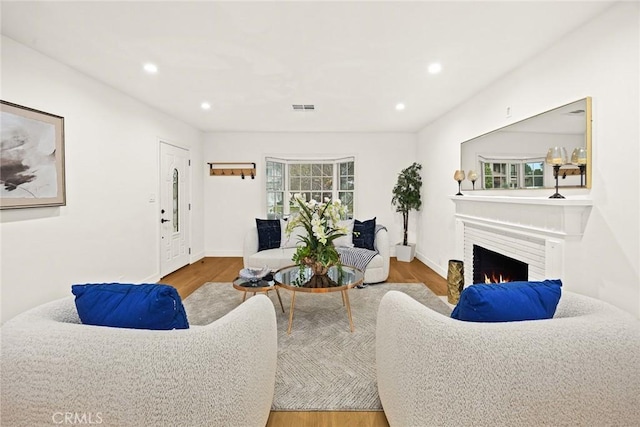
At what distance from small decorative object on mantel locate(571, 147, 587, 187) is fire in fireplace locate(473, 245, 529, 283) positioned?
935 mm

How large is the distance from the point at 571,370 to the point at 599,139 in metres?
1.70

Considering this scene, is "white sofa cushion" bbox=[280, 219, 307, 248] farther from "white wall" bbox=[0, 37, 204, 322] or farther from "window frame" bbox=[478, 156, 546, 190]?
"window frame" bbox=[478, 156, 546, 190]

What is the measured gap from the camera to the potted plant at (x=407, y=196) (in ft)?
18.9

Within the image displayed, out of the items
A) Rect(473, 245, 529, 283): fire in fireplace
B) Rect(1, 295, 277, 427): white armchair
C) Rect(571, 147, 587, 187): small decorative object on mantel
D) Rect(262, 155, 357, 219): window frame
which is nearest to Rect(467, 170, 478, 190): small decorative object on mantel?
Rect(473, 245, 529, 283): fire in fireplace

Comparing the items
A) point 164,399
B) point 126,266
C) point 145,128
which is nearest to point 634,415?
point 164,399

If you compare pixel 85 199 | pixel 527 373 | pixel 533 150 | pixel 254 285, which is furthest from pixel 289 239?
pixel 527 373

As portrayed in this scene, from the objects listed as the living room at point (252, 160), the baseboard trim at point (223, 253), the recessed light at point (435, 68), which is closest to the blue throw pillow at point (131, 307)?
the living room at point (252, 160)

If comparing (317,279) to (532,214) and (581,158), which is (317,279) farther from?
(581,158)

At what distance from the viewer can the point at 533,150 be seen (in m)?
2.73

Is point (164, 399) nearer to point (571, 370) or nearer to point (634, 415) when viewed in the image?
point (571, 370)

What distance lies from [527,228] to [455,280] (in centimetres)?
115

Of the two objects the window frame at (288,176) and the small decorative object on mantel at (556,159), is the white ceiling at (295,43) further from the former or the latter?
the window frame at (288,176)

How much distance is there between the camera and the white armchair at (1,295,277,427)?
109cm

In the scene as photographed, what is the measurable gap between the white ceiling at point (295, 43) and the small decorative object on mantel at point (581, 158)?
876 millimetres
